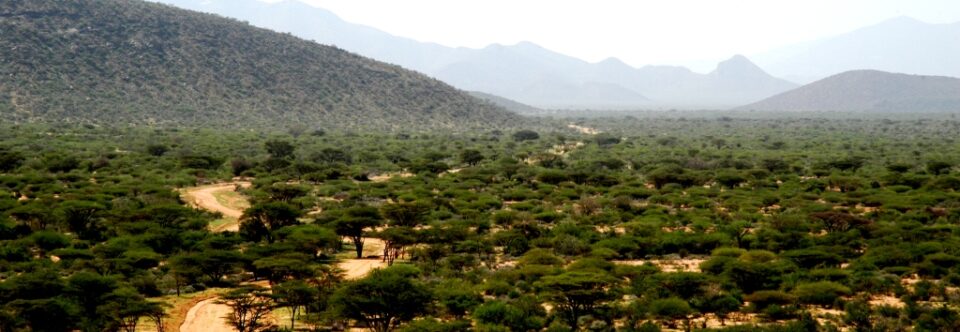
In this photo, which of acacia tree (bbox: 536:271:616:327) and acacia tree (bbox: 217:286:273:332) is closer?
acacia tree (bbox: 217:286:273:332)

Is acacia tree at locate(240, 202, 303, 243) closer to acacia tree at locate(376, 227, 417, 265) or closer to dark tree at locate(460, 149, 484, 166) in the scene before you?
acacia tree at locate(376, 227, 417, 265)

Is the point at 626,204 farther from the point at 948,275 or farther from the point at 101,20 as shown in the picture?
the point at 101,20

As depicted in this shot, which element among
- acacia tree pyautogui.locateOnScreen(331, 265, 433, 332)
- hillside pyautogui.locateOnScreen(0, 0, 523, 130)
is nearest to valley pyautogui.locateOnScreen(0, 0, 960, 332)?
acacia tree pyautogui.locateOnScreen(331, 265, 433, 332)

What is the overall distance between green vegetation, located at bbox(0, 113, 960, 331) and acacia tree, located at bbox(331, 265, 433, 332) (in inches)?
2.6

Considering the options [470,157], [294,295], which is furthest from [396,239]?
[470,157]

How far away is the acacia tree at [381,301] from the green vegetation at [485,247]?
2.6 inches

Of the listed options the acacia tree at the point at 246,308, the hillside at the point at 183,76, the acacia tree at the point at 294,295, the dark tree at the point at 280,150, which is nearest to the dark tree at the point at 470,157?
the dark tree at the point at 280,150

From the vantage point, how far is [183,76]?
139375 mm

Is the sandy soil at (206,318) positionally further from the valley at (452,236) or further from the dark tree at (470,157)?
the dark tree at (470,157)

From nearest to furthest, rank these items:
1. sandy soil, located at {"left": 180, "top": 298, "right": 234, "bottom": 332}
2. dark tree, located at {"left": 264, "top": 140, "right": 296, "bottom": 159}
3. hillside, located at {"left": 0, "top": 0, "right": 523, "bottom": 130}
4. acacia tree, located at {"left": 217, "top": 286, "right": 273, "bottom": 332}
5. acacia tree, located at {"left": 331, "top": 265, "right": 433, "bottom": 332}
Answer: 1. acacia tree, located at {"left": 331, "top": 265, "right": 433, "bottom": 332}
2. acacia tree, located at {"left": 217, "top": 286, "right": 273, "bottom": 332}
3. sandy soil, located at {"left": 180, "top": 298, "right": 234, "bottom": 332}
4. dark tree, located at {"left": 264, "top": 140, "right": 296, "bottom": 159}
5. hillside, located at {"left": 0, "top": 0, "right": 523, "bottom": 130}


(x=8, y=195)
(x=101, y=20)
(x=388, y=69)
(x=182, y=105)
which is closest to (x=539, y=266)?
(x=8, y=195)

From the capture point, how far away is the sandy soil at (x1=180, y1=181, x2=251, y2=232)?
→ 4781 centimetres

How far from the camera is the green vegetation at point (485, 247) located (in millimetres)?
25125

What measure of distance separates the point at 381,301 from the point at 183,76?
128242 mm
